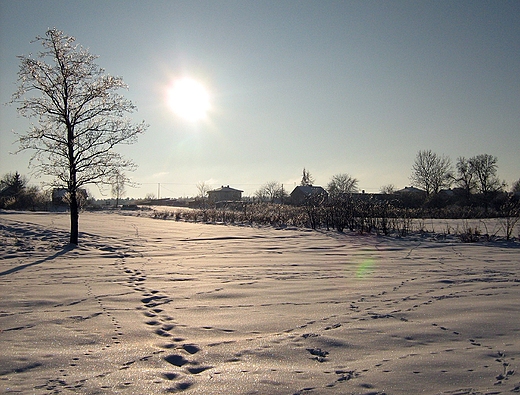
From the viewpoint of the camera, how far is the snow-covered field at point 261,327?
9.71 feet

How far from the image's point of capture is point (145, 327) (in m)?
4.29

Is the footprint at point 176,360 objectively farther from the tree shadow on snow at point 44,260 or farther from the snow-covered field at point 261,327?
the tree shadow on snow at point 44,260

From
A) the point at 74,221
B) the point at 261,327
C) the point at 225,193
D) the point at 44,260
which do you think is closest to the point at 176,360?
the point at 261,327

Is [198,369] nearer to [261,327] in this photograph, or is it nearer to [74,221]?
[261,327]

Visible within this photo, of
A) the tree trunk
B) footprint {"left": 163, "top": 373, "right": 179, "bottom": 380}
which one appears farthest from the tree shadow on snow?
footprint {"left": 163, "top": 373, "right": 179, "bottom": 380}

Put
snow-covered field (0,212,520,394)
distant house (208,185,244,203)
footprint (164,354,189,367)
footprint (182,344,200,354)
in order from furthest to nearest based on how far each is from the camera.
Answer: distant house (208,185,244,203), footprint (182,344,200,354), footprint (164,354,189,367), snow-covered field (0,212,520,394)

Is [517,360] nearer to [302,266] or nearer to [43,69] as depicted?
[302,266]

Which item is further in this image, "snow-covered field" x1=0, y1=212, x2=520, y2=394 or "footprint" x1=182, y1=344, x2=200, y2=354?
"footprint" x1=182, y1=344, x2=200, y2=354

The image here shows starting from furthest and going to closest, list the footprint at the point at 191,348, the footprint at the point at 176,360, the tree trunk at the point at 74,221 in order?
the tree trunk at the point at 74,221, the footprint at the point at 191,348, the footprint at the point at 176,360

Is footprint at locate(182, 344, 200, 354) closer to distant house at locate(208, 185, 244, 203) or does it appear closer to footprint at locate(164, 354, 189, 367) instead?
footprint at locate(164, 354, 189, 367)

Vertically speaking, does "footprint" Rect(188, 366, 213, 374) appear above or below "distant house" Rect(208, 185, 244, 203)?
below

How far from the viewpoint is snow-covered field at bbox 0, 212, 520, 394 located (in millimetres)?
2961

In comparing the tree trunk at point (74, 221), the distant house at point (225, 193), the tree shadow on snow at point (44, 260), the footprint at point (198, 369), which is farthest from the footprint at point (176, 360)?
the distant house at point (225, 193)

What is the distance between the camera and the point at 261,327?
4246mm
